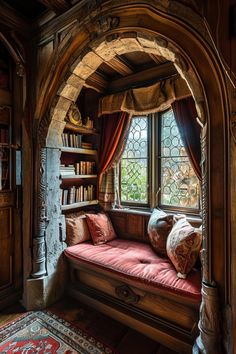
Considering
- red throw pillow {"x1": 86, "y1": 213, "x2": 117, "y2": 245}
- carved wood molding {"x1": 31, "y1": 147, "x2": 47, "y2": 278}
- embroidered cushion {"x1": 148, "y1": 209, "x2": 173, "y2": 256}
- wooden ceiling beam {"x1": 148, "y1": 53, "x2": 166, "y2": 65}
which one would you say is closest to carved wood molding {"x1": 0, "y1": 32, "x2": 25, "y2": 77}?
carved wood molding {"x1": 31, "y1": 147, "x2": 47, "y2": 278}

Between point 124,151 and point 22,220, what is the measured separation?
1.75m

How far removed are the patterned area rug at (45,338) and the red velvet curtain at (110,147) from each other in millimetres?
1621

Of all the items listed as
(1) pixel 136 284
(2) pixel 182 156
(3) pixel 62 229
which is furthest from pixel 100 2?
(1) pixel 136 284

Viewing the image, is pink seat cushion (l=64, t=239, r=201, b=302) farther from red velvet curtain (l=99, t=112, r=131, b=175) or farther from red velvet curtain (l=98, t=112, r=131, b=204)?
red velvet curtain (l=99, t=112, r=131, b=175)

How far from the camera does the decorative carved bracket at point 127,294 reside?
1.98 metres

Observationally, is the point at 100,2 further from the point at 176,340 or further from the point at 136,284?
the point at 176,340

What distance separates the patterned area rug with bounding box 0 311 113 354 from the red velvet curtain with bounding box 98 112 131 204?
1621 millimetres

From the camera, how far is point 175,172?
8.86 feet

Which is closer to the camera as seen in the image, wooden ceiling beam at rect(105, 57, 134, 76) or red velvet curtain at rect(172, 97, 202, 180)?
red velvet curtain at rect(172, 97, 202, 180)

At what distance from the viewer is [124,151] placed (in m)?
3.17

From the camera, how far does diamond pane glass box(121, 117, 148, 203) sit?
2.96m

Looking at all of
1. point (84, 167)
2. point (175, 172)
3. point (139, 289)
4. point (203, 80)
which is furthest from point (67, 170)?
point (203, 80)

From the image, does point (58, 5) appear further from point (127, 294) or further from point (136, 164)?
point (127, 294)

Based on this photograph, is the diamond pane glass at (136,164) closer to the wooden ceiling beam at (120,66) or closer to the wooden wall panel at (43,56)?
the wooden ceiling beam at (120,66)
